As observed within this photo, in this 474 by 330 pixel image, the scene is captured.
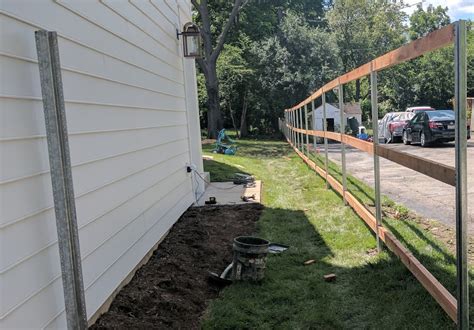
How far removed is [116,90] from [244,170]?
7965 millimetres

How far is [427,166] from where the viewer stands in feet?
9.43

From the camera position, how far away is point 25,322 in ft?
7.38

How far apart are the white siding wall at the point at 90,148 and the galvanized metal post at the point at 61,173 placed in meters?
0.13

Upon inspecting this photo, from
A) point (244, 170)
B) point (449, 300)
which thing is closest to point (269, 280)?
point (449, 300)

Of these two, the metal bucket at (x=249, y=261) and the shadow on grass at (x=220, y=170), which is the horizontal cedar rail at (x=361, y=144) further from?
the shadow on grass at (x=220, y=170)

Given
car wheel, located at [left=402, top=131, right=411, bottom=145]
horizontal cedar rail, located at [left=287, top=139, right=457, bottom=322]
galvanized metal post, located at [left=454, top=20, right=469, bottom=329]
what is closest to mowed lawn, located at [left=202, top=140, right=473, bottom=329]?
horizontal cedar rail, located at [left=287, top=139, right=457, bottom=322]

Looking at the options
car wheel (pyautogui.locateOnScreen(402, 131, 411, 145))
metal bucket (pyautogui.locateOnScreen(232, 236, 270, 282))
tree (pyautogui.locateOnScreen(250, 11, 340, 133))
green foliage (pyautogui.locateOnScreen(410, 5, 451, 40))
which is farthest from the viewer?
green foliage (pyautogui.locateOnScreen(410, 5, 451, 40))

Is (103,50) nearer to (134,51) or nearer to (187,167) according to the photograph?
(134,51)

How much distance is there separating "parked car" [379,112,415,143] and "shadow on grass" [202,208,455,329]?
15810mm

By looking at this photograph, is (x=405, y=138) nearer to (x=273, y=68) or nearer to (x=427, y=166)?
(x=273, y=68)

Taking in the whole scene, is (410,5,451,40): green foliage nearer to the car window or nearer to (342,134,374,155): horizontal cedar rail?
the car window

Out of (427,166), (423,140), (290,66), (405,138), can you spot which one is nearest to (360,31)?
(290,66)

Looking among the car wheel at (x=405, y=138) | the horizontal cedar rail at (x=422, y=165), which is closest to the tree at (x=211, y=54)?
the car wheel at (x=405, y=138)

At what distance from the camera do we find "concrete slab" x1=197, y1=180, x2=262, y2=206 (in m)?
7.57
